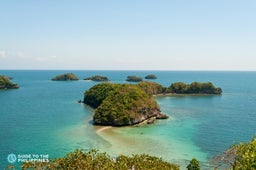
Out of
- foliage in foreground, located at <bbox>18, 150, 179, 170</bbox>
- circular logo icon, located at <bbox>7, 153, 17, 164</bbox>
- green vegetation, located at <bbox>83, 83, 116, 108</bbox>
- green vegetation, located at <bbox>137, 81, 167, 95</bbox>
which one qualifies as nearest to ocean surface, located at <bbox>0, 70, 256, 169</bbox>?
circular logo icon, located at <bbox>7, 153, 17, 164</bbox>

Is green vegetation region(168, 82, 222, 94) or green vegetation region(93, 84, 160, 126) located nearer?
green vegetation region(93, 84, 160, 126)

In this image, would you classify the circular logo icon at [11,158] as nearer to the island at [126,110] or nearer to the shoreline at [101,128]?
the shoreline at [101,128]

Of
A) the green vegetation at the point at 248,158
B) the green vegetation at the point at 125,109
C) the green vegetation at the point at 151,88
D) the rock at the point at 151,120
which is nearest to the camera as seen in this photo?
the green vegetation at the point at 248,158

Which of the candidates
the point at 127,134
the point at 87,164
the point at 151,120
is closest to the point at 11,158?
the point at 127,134

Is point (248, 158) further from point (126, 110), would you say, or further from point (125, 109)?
point (125, 109)

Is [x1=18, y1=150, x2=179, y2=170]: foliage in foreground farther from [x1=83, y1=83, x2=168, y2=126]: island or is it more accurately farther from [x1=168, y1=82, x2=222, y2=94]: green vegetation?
[x1=168, y1=82, x2=222, y2=94]: green vegetation

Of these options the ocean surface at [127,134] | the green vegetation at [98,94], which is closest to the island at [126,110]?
the ocean surface at [127,134]

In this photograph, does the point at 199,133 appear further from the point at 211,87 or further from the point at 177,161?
the point at 211,87

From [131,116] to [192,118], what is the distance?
21.1 meters

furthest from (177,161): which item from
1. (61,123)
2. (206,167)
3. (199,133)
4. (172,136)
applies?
(61,123)

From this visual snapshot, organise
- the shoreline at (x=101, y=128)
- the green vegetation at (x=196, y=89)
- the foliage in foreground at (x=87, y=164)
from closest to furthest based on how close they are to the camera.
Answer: the foliage in foreground at (x=87, y=164) < the shoreline at (x=101, y=128) < the green vegetation at (x=196, y=89)

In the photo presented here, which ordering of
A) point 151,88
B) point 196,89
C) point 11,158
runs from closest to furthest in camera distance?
point 11,158 < point 151,88 < point 196,89

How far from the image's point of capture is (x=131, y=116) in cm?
6656

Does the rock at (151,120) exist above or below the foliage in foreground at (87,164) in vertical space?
below
